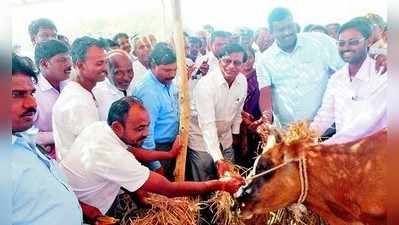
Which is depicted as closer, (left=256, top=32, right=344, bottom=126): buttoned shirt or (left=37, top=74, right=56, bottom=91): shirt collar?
(left=256, top=32, right=344, bottom=126): buttoned shirt

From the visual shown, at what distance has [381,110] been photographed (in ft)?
7.97

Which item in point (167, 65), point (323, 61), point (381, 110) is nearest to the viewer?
point (381, 110)

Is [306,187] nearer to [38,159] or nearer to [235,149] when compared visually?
[235,149]

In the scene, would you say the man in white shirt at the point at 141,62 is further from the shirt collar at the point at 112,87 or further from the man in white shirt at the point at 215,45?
the man in white shirt at the point at 215,45

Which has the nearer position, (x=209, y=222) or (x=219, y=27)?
(x=219, y=27)

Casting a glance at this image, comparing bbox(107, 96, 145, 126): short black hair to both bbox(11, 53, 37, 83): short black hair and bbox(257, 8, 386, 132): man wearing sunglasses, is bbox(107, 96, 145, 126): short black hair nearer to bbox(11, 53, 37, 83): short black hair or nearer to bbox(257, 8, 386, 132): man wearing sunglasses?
bbox(11, 53, 37, 83): short black hair

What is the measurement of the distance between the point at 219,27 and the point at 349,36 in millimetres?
587

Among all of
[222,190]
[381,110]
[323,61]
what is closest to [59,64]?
[222,190]

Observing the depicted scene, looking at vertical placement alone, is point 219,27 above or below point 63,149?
above

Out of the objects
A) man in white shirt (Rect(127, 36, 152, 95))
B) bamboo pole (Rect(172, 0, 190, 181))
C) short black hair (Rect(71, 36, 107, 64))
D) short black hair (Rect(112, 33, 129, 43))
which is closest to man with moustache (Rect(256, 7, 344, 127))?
bamboo pole (Rect(172, 0, 190, 181))

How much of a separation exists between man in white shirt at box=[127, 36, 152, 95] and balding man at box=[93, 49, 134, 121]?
20 millimetres

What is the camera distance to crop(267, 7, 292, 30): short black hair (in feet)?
8.20

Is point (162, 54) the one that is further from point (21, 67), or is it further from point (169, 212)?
point (169, 212)

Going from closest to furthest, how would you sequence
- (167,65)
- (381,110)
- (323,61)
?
1. (381,110)
2. (323,61)
3. (167,65)
